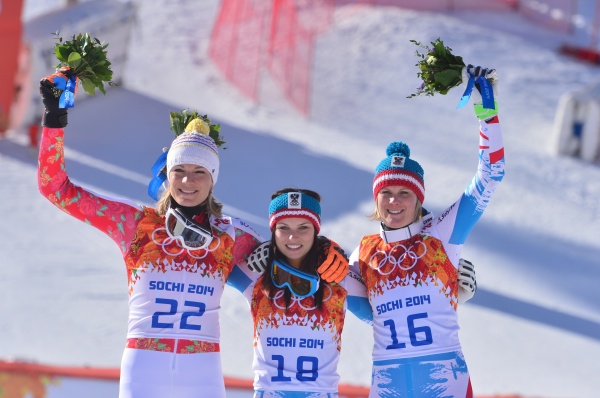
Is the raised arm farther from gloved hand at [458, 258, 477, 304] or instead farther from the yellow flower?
gloved hand at [458, 258, 477, 304]

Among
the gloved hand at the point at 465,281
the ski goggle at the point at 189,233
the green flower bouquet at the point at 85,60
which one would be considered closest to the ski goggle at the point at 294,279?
the ski goggle at the point at 189,233

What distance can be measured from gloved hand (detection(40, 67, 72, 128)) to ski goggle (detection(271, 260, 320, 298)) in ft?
3.42

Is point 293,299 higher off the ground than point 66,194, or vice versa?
point 66,194

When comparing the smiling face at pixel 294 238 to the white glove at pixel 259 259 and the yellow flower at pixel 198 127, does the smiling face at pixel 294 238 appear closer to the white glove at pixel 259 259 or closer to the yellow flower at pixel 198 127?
the white glove at pixel 259 259

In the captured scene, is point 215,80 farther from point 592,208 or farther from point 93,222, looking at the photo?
point 93,222

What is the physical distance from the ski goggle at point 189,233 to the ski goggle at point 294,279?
297 millimetres

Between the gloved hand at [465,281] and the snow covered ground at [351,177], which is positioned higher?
the snow covered ground at [351,177]

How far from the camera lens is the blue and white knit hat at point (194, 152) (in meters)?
4.77

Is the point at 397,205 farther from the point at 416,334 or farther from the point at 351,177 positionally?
the point at 351,177

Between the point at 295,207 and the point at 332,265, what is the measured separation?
278 millimetres

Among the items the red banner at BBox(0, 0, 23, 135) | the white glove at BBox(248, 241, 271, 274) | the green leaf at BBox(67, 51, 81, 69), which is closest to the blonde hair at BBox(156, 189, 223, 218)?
the white glove at BBox(248, 241, 271, 274)

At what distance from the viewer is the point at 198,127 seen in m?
4.93

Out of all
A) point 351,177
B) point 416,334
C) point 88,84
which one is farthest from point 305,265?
point 351,177

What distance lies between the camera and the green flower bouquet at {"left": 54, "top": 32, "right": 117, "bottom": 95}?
4781 mm
